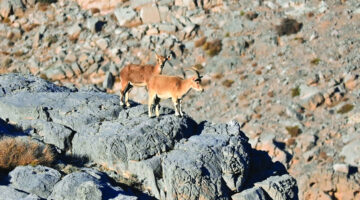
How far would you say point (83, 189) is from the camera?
61.5ft

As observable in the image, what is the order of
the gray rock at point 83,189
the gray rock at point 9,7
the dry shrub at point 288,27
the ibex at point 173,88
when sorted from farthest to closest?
the gray rock at point 9,7 < the dry shrub at point 288,27 < the ibex at point 173,88 < the gray rock at point 83,189

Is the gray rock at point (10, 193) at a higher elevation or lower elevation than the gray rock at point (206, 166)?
higher

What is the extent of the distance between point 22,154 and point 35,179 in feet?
5.79

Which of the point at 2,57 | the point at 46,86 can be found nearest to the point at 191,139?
the point at 46,86

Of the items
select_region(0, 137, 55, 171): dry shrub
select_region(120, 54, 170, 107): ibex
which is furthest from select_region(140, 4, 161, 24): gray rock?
select_region(0, 137, 55, 171): dry shrub

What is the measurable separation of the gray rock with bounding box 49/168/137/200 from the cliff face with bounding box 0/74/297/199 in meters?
0.03

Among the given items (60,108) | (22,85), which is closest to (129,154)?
(60,108)

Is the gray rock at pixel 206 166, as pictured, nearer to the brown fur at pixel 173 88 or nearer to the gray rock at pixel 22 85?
the brown fur at pixel 173 88

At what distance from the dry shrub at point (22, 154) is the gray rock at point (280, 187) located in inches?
283

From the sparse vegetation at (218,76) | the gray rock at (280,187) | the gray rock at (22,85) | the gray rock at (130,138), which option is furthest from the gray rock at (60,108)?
the sparse vegetation at (218,76)

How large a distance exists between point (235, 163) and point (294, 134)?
2384 cm

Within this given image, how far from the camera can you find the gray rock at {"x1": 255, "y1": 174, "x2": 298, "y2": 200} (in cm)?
2284

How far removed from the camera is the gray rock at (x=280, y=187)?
74.9 feet

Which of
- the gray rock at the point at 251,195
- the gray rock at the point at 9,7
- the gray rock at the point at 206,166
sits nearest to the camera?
the gray rock at the point at 206,166
